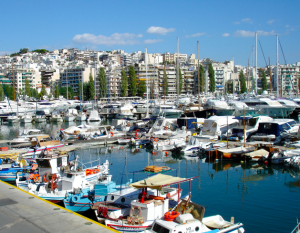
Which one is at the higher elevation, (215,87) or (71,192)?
(215,87)

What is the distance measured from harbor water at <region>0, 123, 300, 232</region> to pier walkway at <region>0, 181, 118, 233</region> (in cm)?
421

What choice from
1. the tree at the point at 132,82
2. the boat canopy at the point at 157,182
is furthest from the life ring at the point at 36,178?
the tree at the point at 132,82

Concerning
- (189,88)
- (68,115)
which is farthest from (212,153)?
(189,88)

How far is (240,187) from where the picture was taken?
1922 centimetres

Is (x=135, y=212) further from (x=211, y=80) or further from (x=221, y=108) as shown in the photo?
(x=211, y=80)

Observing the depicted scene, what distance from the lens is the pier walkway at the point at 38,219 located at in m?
9.20

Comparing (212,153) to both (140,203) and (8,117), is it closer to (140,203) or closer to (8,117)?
(140,203)

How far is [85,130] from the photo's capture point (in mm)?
41500

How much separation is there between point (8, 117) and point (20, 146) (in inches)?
1431

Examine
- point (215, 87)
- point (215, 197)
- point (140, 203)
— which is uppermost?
point (215, 87)

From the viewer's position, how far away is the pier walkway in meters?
9.20

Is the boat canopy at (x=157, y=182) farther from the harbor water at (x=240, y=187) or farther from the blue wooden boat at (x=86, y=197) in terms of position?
the blue wooden boat at (x=86, y=197)

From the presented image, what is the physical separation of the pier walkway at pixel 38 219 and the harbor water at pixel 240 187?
4.21 metres

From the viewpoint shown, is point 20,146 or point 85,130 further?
point 85,130
